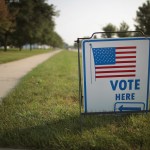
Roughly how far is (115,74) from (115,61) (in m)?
0.22

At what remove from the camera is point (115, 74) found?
178 inches

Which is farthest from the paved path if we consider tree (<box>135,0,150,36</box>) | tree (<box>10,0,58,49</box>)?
tree (<box>135,0,150,36</box>)

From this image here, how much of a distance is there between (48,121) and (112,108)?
118 centimetres

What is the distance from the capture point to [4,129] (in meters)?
4.50

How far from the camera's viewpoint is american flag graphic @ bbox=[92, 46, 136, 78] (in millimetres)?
4418

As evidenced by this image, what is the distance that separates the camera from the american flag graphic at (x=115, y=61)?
4418mm

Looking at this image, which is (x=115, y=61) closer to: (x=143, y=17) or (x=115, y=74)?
(x=115, y=74)

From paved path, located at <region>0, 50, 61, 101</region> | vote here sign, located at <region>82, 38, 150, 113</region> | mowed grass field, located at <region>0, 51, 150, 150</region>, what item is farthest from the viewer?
paved path, located at <region>0, 50, 61, 101</region>

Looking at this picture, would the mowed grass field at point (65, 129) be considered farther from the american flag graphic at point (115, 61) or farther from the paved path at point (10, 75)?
the paved path at point (10, 75)

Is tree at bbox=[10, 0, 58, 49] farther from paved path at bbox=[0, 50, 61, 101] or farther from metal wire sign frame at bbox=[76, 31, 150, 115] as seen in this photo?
metal wire sign frame at bbox=[76, 31, 150, 115]

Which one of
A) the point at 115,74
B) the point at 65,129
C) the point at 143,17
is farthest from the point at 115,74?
the point at 143,17

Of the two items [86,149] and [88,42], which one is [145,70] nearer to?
[88,42]

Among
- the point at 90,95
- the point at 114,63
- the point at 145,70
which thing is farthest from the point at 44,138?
the point at 145,70

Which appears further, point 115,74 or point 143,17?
point 143,17
